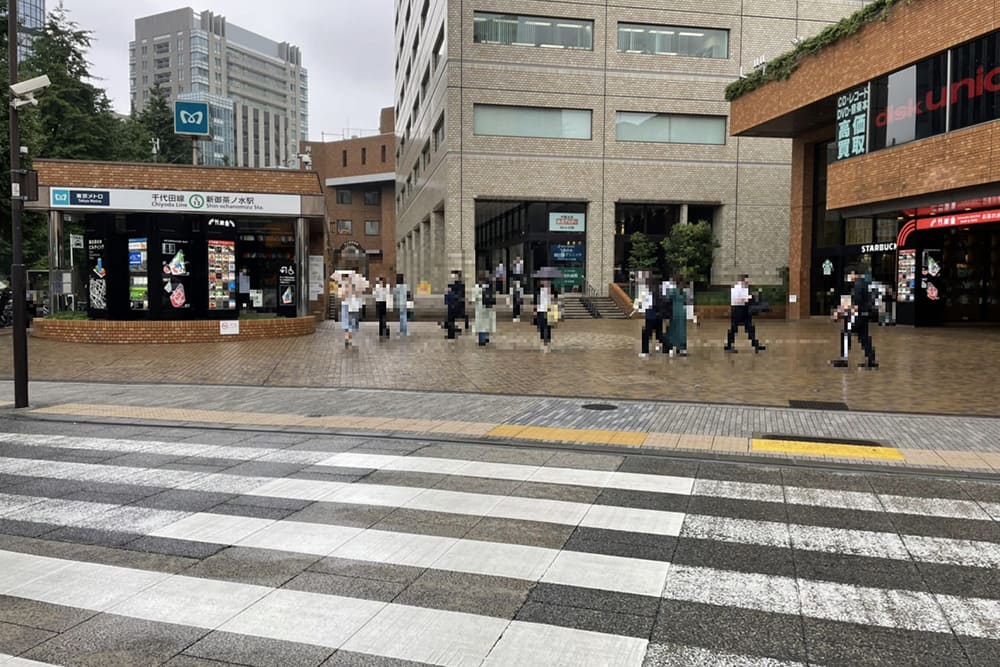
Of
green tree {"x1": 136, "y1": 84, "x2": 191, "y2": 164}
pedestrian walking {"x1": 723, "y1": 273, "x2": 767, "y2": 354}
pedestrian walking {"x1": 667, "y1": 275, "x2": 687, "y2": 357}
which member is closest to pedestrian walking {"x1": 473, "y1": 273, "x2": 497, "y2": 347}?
pedestrian walking {"x1": 667, "y1": 275, "x2": 687, "y2": 357}

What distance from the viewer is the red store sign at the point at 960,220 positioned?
23297 millimetres

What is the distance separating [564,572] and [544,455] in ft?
10.2

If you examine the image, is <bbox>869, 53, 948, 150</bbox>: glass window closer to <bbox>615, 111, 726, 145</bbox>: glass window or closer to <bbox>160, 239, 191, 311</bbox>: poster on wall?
<bbox>615, 111, 726, 145</bbox>: glass window

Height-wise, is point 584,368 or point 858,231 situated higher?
point 858,231

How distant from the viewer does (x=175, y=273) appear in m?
20.0

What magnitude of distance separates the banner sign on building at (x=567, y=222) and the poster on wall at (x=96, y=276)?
21.9 meters

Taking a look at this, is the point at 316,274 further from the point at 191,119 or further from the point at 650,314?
the point at 650,314

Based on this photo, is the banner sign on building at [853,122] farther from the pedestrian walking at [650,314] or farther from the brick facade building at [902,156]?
the pedestrian walking at [650,314]

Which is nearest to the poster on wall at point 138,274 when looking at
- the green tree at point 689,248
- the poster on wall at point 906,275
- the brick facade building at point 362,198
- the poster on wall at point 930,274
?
the green tree at point 689,248

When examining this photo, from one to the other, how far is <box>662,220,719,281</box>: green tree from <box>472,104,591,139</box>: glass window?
6.96 meters

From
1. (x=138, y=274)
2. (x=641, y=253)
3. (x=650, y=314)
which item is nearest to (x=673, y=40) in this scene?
(x=641, y=253)

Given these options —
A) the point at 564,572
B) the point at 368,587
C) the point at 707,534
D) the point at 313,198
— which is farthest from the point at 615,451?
the point at 313,198

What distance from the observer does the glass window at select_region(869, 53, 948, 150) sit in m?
20.5

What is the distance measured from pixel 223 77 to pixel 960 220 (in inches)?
6615
